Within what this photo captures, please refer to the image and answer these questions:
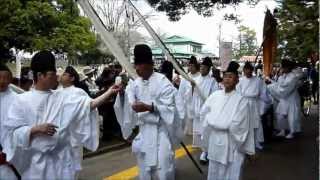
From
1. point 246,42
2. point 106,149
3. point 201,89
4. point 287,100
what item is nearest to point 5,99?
point 201,89

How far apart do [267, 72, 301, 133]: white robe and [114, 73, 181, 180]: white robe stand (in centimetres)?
673

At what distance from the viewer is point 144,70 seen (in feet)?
19.1

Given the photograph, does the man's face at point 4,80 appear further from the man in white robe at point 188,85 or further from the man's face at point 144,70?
the man in white robe at point 188,85

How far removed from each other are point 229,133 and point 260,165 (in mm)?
3094

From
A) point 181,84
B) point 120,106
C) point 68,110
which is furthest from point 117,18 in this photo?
point 68,110

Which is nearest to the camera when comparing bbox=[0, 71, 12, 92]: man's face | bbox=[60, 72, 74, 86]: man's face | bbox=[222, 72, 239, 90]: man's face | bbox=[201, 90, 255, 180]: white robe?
bbox=[0, 71, 12, 92]: man's face

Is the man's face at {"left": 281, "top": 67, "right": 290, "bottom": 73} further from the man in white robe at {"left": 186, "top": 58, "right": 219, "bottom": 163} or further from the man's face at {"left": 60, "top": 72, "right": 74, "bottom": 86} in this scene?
the man's face at {"left": 60, "top": 72, "right": 74, "bottom": 86}

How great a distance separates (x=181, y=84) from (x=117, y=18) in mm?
19354

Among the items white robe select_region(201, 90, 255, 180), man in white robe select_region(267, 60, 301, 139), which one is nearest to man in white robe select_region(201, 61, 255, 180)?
white robe select_region(201, 90, 255, 180)

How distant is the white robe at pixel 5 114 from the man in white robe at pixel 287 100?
26.9 ft

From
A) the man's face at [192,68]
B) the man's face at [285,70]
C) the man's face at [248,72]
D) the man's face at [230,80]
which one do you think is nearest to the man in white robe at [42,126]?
the man's face at [230,80]

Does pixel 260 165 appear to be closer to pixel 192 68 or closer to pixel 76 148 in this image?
pixel 192 68

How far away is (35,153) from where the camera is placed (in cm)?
423

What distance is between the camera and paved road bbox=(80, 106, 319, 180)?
26.3ft
